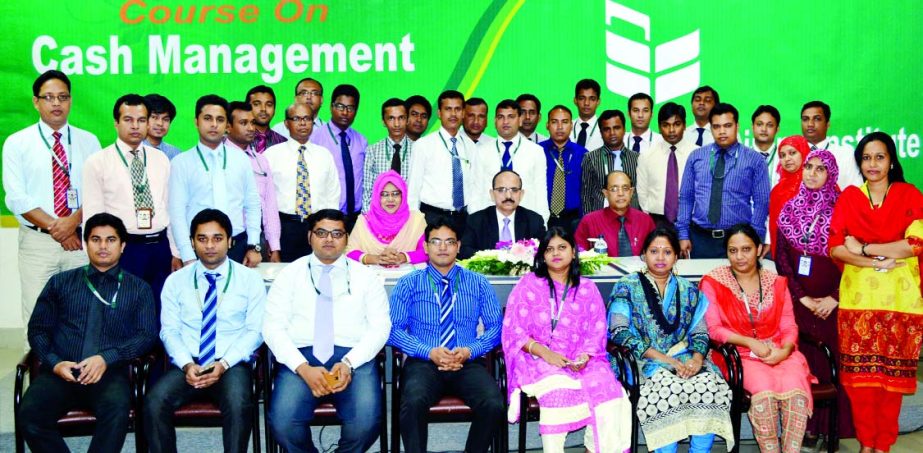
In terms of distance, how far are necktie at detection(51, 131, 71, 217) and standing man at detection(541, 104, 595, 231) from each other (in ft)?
10.4

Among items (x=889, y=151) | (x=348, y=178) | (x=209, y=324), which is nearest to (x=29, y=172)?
(x=209, y=324)

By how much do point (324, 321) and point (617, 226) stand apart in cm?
223

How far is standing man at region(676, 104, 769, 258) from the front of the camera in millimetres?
5535

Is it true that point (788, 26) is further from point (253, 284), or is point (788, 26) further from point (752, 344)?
point (253, 284)

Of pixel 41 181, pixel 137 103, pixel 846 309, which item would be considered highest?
pixel 137 103

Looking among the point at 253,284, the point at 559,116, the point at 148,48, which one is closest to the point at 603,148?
the point at 559,116

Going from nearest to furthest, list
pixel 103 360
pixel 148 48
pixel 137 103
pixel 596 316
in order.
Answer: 1. pixel 103 360
2. pixel 596 316
3. pixel 137 103
4. pixel 148 48

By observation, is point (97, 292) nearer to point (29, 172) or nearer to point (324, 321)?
point (324, 321)

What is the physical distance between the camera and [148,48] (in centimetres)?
656

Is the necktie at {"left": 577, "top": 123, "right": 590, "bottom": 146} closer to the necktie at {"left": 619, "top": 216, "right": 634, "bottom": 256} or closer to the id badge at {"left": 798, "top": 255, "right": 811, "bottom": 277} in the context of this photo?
the necktie at {"left": 619, "top": 216, "right": 634, "bottom": 256}

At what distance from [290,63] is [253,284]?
3.09m

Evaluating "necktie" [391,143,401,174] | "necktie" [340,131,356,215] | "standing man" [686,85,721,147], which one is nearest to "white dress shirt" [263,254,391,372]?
"necktie" [391,143,401,174]

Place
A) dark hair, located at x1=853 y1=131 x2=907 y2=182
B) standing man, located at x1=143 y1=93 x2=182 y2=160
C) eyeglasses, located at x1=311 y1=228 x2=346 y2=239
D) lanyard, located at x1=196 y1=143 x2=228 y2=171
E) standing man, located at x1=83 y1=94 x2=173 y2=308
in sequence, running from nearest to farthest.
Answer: eyeglasses, located at x1=311 y1=228 x2=346 y2=239 → dark hair, located at x1=853 y1=131 x2=907 y2=182 → standing man, located at x1=83 y1=94 x2=173 y2=308 → lanyard, located at x1=196 y1=143 x2=228 y2=171 → standing man, located at x1=143 y1=93 x2=182 y2=160

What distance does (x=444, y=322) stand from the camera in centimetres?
404
